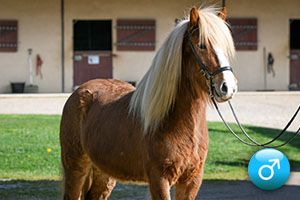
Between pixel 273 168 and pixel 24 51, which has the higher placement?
pixel 24 51

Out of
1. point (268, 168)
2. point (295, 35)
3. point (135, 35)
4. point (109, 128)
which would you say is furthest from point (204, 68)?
point (295, 35)

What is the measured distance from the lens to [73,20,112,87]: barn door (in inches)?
672

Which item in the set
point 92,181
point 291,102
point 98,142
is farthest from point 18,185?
point 291,102

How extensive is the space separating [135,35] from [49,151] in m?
9.53

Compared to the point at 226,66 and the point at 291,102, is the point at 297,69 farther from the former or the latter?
the point at 226,66

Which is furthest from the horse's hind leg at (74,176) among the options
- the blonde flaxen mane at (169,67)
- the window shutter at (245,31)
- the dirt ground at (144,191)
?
the window shutter at (245,31)

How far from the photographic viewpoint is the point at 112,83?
14.3ft

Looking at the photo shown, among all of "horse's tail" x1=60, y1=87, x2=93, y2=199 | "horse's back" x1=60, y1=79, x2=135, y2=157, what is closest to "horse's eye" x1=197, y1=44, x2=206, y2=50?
"horse's back" x1=60, y1=79, x2=135, y2=157

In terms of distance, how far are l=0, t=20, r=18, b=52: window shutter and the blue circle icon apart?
12.8 metres

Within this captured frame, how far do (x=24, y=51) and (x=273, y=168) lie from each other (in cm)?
1311

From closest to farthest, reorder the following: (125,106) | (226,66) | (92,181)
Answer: (226,66) → (125,106) → (92,181)

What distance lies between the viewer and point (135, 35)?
17047 mm

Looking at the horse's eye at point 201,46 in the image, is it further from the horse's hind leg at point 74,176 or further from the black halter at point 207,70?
the horse's hind leg at point 74,176

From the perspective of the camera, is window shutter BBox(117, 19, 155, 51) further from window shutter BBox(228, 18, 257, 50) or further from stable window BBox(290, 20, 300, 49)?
stable window BBox(290, 20, 300, 49)
